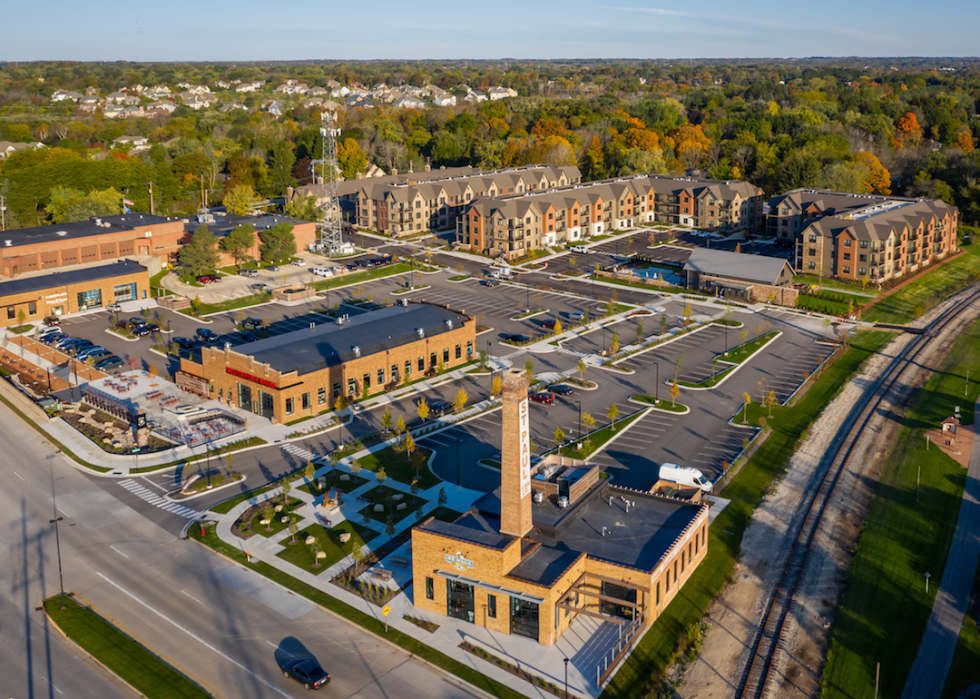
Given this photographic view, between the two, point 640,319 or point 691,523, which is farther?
point 640,319

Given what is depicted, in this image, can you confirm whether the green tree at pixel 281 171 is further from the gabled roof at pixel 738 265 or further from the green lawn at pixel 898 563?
the green lawn at pixel 898 563

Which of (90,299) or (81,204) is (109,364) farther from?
(81,204)

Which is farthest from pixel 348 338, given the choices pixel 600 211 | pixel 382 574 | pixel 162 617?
pixel 600 211

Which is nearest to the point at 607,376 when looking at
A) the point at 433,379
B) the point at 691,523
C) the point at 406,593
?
the point at 433,379

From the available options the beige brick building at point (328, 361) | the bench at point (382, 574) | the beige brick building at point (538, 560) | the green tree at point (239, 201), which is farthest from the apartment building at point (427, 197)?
the beige brick building at point (538, 560)

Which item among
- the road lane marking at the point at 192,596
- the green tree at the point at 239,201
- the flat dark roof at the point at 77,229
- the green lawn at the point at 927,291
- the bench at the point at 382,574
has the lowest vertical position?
the road lane marking at the point at 192,596

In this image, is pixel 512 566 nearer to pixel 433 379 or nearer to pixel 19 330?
pixel 433 379
